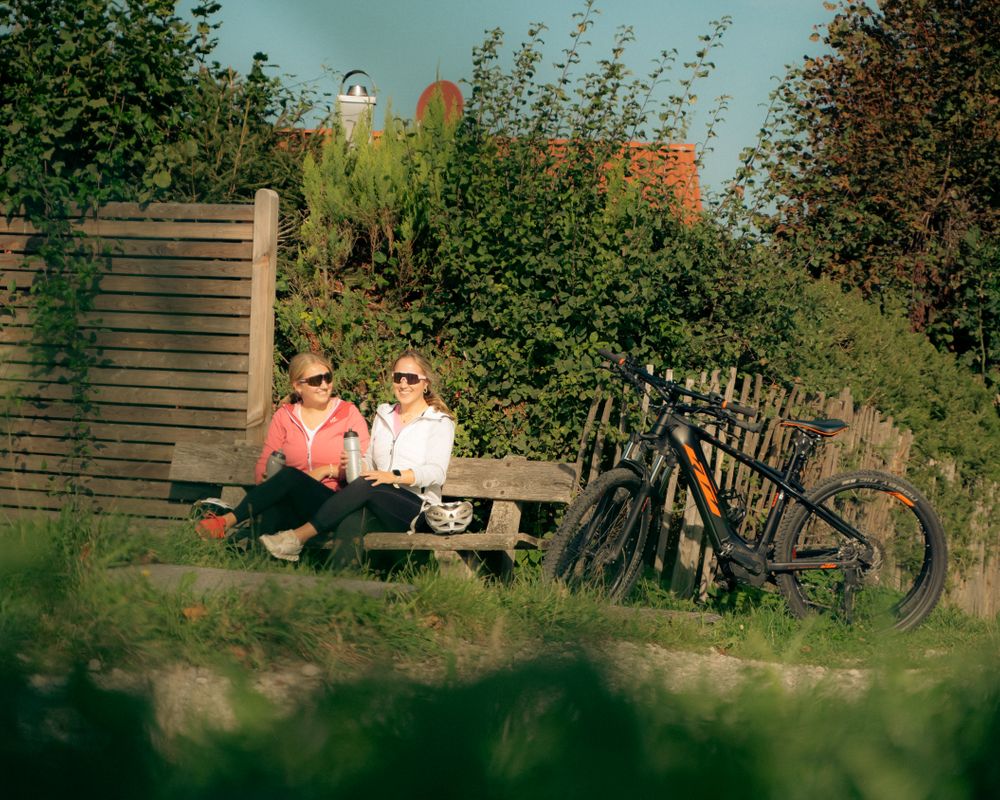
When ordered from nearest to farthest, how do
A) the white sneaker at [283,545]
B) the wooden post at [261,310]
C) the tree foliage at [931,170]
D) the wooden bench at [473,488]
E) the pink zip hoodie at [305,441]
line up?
the white sneaker at [283,545] → the wooden bench at [473,488] → the pink zip hoodie at [305,441] → the wooden post at [261,310] → the tree foliage at [931,170]

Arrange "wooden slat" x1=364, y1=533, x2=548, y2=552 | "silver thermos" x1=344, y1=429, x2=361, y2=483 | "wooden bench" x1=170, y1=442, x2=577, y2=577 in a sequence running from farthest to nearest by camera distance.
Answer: "silver thermos" x1=344, y1=429, x2=361, y2=483 → "wooden bench" x1=170, y1=442, x2=577, y2=577 → "wooden slat" x1=364, y1=533, x2=548, y2=552

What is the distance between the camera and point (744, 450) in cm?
662

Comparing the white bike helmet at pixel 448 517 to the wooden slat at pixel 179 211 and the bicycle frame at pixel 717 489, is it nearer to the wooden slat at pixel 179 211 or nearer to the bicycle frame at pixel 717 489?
the bicycle frame at pixel 717 489

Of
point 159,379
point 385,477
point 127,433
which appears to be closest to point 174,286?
point 159,379

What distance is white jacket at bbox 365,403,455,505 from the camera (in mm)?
5727

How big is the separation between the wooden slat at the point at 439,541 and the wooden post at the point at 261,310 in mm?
1728

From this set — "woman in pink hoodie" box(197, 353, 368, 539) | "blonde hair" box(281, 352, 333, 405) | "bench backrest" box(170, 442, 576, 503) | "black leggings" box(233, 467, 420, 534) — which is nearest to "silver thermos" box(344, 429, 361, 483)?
"woman in pink hoodie" box(197, 353, 368, 539)

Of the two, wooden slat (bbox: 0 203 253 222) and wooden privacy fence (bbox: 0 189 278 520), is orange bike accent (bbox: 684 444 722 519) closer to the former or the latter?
wooden privacy fence (bbox: 0 189 278 520)

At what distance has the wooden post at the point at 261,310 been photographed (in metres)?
6.58

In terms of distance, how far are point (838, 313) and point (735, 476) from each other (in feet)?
8.34

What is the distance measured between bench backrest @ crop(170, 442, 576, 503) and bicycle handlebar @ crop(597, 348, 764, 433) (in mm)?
837

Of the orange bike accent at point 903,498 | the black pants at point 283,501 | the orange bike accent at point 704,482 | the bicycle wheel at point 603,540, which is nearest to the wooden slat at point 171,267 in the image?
the black pants at point 283,501

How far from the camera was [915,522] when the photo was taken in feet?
19.2

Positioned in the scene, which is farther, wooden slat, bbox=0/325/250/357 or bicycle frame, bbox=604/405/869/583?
wooden slat, bbox=0/325/250/357
